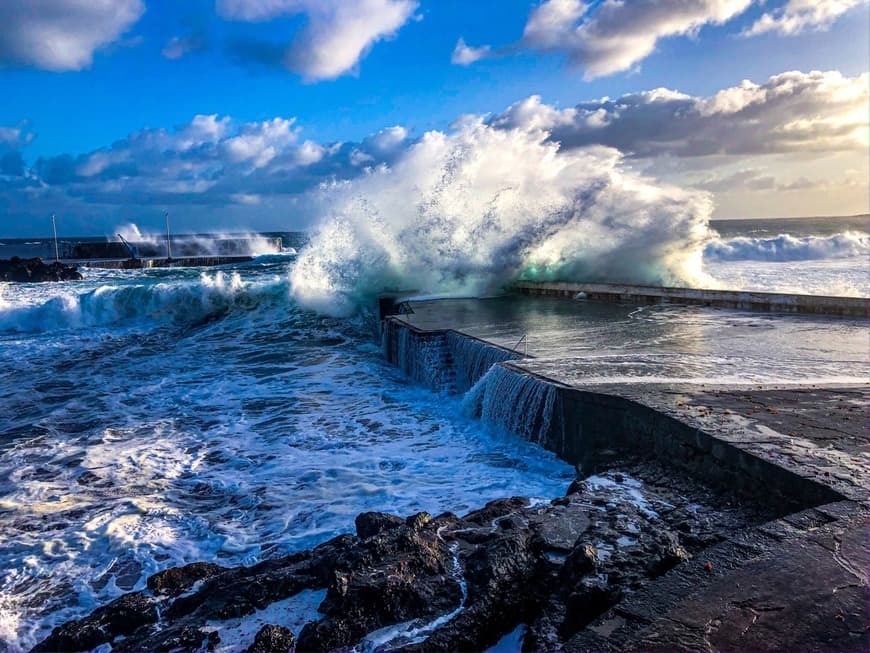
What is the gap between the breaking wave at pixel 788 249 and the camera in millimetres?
28125

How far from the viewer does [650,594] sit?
2461mm

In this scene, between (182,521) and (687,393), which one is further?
(687,393)

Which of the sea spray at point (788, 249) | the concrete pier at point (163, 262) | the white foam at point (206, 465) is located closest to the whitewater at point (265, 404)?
the white foam at point (206, 465)

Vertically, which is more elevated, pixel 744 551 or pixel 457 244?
pixel 457 244

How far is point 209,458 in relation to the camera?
6445 millimetres

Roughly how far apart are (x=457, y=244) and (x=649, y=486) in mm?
12408

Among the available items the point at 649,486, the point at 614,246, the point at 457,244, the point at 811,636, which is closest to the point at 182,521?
the point at 649,486

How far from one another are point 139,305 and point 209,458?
14937mm

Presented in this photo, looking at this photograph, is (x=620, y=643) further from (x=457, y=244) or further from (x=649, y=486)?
(x=457, y=244)

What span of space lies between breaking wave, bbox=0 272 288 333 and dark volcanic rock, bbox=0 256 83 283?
40.5 ft

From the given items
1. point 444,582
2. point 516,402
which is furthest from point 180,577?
point 516,402

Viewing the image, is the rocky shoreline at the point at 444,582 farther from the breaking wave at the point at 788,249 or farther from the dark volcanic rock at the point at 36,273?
the dark volcanic rock at the point at 36,273

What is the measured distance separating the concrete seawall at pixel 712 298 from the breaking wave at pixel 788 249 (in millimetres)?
17835

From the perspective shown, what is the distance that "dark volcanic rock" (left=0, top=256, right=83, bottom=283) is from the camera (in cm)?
3128
